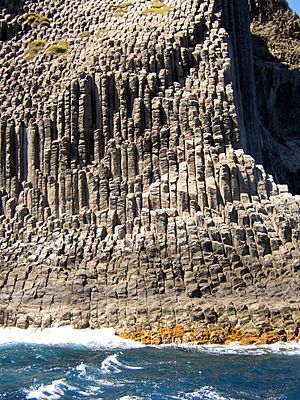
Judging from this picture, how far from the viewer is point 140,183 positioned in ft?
93.3

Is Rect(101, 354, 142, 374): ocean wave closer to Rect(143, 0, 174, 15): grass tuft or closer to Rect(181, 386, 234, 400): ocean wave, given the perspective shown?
Rect(181, 386, 234, 400): ocean wave

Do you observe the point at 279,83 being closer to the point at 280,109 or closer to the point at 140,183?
the point at 280,109

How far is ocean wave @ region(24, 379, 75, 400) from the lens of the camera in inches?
653

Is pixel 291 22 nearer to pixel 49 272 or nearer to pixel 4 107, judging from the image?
pixel 4 107

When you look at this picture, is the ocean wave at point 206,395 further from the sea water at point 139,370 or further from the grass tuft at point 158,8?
the grass tuft at point 158,8

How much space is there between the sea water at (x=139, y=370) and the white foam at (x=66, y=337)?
0.04m

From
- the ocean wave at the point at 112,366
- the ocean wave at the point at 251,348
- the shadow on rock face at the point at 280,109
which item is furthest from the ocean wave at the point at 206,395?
the shadow on rock face at the point at 280,109

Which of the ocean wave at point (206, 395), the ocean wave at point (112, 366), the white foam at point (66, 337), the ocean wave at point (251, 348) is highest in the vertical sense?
the white foam at point (66, 337)

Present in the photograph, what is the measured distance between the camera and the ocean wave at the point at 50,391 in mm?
16578

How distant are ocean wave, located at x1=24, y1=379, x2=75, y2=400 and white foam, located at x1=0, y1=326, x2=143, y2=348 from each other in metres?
5.25

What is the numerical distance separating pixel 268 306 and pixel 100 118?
467 inches

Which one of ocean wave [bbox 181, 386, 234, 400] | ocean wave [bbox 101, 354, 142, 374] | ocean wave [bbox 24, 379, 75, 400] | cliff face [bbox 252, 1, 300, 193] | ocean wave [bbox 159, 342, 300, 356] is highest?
cliff face [bbox 252, 1, 300, 193]

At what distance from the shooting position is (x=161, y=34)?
31844mm

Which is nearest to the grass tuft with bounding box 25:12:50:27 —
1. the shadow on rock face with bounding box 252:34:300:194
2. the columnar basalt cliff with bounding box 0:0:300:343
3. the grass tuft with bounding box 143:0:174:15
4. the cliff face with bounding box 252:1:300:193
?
the columnar basalt cliff with bounding box 0:0:300:343
